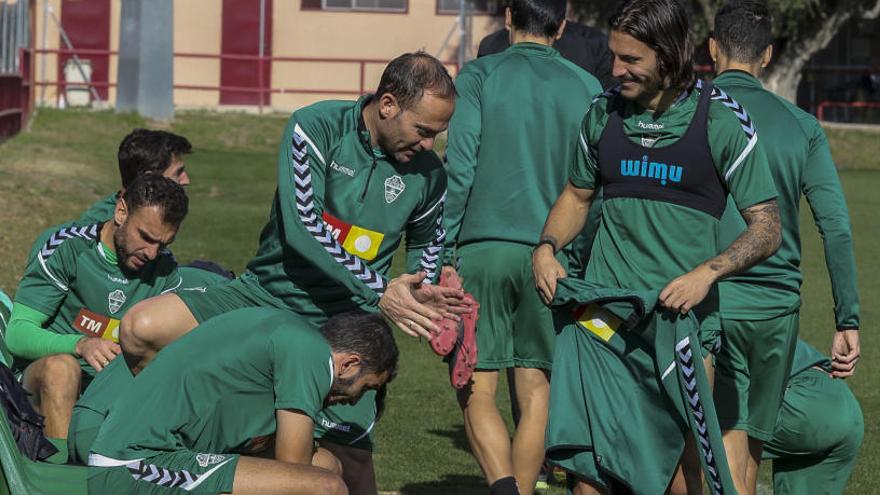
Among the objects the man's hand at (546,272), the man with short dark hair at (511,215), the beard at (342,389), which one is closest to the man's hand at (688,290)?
the man's hand at (546,272)

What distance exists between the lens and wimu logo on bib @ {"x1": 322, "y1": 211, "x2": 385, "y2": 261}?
595 centimetres

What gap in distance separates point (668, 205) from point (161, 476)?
189cm

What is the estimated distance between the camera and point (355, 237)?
6008 mm

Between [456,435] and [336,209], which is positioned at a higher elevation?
[336,209]

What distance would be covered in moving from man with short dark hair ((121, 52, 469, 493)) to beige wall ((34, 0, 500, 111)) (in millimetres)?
32167

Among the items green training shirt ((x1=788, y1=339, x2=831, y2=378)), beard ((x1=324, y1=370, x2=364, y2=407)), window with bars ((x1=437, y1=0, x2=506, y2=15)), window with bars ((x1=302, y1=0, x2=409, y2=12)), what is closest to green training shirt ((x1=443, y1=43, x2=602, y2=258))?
green training shirt ((x1=788, y1=339, x2=831, y2=378))

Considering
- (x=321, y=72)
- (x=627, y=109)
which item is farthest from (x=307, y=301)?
(x=321, y=72)

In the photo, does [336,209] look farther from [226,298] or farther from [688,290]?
[688,290]

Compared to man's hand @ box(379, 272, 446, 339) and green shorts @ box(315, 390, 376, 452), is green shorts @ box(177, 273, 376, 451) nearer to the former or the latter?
green shorts @ box(315, 390, 376, 452)

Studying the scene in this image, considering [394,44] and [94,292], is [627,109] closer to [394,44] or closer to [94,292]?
[94,292]

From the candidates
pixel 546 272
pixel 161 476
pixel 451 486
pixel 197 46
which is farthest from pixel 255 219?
pixel 197 46

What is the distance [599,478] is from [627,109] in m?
1.27

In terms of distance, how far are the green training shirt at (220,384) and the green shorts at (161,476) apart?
4 centimetres

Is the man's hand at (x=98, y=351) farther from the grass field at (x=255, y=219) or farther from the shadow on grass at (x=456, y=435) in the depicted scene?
the shadow on grass at (x=456, y=435)
